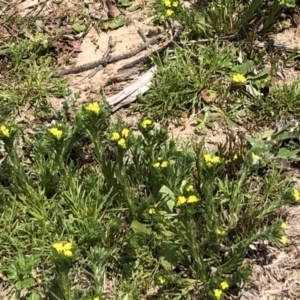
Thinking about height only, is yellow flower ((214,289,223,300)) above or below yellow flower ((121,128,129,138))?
below

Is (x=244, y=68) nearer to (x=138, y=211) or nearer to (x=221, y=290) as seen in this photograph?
(x=138, y=211)

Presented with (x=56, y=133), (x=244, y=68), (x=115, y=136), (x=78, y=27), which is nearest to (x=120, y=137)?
(x=115, y=136)

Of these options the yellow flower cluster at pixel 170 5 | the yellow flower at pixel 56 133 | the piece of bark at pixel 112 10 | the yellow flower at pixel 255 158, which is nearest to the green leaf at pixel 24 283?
the yellow flower at pixel 56 133

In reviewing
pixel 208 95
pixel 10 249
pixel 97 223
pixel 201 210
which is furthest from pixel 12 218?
pixel 208 95

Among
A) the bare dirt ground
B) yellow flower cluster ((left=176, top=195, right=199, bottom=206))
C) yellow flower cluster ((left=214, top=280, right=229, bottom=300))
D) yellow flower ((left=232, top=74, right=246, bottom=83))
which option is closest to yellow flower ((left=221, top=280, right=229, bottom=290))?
yellow flower cluster ((left=214, top=280, right=229, bottom=300))

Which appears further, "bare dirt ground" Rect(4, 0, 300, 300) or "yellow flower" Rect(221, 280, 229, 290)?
"bare dirt ground" Rect(4, 0, 300, 300)

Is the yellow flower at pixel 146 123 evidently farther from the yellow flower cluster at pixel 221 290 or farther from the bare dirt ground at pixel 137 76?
the yellow flower cluster at pixel 221 290

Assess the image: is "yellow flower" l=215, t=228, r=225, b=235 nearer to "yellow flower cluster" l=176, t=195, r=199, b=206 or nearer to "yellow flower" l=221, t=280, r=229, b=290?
"yellow flower" l=221, t=280, r=229, b=290

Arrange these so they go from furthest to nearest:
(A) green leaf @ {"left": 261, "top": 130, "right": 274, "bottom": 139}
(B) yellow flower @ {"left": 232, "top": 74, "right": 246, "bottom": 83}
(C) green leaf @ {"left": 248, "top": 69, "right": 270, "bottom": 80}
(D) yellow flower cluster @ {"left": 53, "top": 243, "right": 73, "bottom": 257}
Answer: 1. (C) green leaf @ {"left": 248, "top": 69, "right": 270, "bottom": 80}
2. (B) yellow flower @ {"left": 232, "top": 74, "right": 246, "bottom": 83}
3. (A) green leaf @ {"left": 261, "top": 130, "right": 274, "bottom": 139}
4. (D) yellow flower cluster @ {"left": 53, "top": 243, "right": 73, "bottom": 257}

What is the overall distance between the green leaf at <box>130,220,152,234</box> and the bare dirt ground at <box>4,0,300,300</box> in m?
0.62

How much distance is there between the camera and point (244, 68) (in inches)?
179

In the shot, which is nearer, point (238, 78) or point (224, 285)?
point (224, 285)

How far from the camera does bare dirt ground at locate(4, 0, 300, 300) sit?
11.6ft

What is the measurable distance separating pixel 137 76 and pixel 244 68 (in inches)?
29.7
